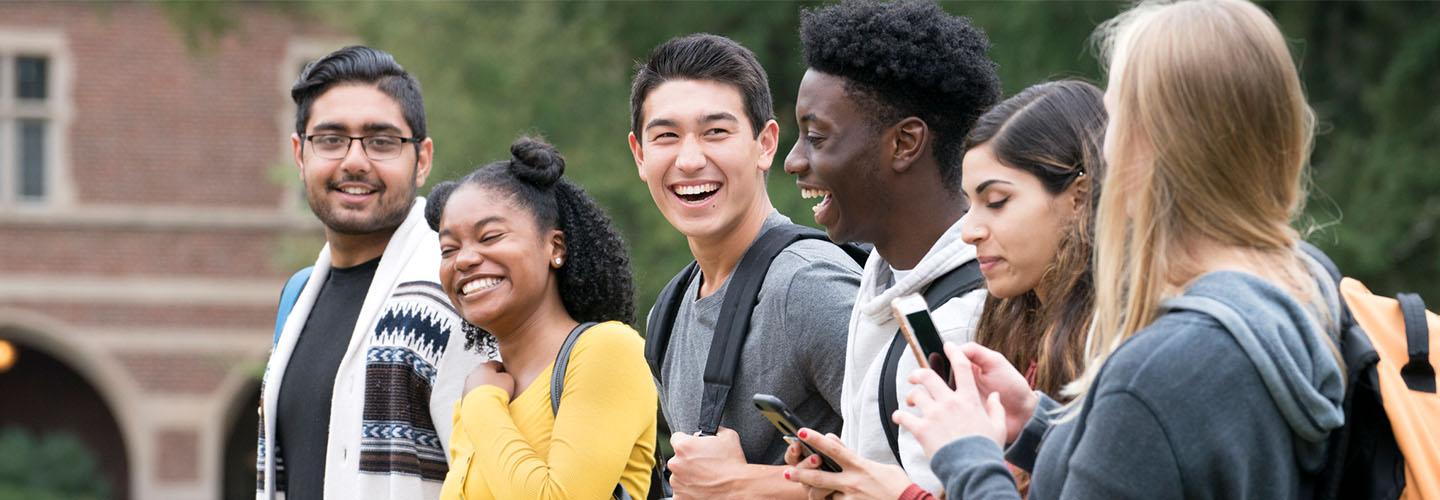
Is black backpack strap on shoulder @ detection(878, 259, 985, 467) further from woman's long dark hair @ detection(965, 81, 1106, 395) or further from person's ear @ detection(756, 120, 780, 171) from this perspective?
person's ear @ detection(756, 120, 780, 171)

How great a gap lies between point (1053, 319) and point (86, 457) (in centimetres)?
1816

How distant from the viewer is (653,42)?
11.8 meters

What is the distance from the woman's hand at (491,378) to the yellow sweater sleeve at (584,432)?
0.07m

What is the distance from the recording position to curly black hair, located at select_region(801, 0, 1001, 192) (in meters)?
3.33

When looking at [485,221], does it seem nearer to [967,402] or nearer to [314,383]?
[314,383]

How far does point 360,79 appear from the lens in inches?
180

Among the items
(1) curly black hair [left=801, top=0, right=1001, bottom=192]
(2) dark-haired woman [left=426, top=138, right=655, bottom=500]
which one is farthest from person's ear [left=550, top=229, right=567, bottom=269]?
(1) curly black hair [left=801, top=0, right=1001, bottom=192]

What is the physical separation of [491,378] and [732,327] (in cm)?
60

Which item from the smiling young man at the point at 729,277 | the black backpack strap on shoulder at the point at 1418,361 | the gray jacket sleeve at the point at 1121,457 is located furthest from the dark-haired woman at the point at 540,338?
the black backpack strap on shoulder at the point at 1418,361

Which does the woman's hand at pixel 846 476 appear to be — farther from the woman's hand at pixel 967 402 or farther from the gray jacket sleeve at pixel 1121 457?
the gray jacket sleeve at pixel 1121 457

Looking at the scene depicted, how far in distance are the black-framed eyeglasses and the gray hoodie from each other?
2.76 m

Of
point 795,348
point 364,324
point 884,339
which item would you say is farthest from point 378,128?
point 884,339

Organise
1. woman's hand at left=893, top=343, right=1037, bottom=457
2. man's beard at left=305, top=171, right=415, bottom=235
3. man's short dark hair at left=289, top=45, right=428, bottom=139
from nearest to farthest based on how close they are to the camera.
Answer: woman's hand at left=893, top=343, right=1037, bottom=457 < man's beard at left=305, top=171, right=415, bottom=235 < man's short dark hair at left=289, top=45, right=428, bottom=139

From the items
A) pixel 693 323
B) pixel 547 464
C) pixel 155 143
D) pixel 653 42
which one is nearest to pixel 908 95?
pixel 693 323
